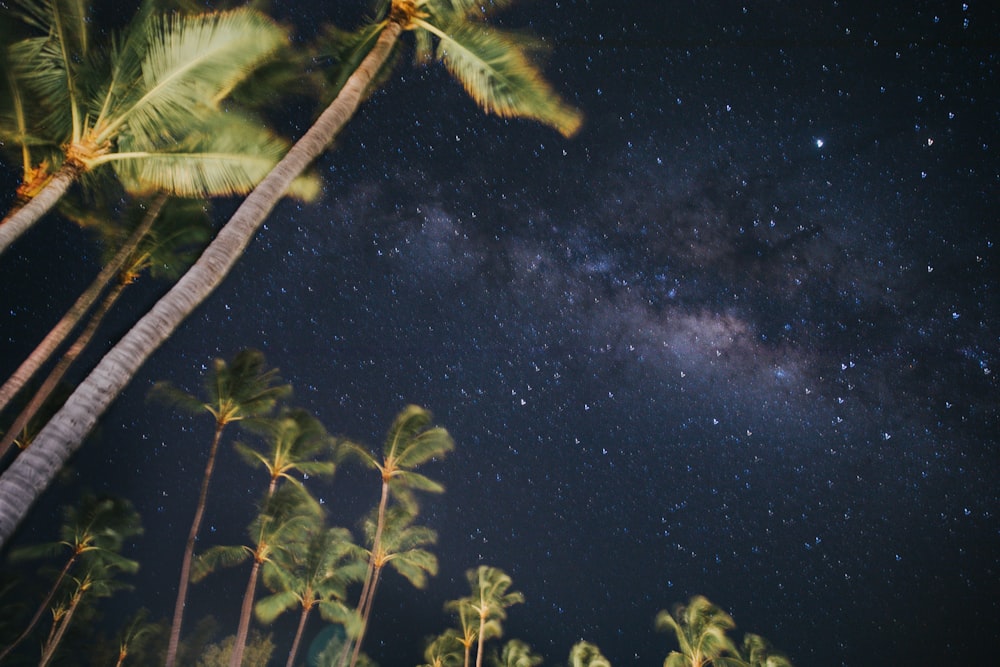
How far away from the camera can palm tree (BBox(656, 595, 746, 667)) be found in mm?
27203

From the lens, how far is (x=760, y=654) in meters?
30.2

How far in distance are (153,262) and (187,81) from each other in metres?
9.39

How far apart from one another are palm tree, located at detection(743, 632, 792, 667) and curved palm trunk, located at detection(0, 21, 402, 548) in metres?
34.4

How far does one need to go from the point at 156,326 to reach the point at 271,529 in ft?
61.5

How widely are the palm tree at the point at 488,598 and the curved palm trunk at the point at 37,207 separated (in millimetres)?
27800

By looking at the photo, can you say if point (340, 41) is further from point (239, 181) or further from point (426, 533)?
point (426, 533)

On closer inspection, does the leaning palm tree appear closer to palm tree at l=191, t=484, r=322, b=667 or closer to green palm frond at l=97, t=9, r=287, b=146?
green palm frond at l=97, t=9, r=287, b=146

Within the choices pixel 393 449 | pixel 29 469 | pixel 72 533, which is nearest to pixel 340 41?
pixel 29 469

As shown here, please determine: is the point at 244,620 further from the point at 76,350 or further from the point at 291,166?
the point at 291,166

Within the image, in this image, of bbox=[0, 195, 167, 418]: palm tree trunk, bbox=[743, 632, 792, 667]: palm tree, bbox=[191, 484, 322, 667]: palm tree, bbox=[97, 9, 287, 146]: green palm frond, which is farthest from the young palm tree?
bbox=[743, 632, 792, 667]: palm tree

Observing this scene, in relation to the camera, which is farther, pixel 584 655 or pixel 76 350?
pixel 584 655

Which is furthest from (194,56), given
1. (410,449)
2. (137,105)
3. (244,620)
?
(244,620)

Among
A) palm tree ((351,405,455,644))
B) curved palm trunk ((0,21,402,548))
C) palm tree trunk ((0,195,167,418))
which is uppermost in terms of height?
palm tree ((351,405,455,644))

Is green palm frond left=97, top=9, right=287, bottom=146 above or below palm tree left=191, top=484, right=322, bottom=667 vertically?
below
